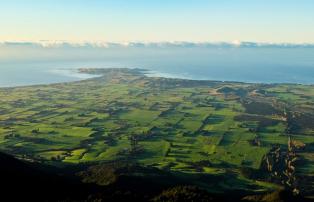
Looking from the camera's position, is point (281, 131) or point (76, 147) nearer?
point (76, 147)

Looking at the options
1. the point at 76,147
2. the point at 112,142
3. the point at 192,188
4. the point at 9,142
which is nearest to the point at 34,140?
the point at 9,142

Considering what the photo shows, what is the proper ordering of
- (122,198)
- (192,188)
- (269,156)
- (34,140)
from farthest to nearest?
(34,140) < (269,156) < (192,188) < (122,198)

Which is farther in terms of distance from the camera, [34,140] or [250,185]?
[34,140]

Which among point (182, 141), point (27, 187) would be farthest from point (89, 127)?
point (27, 187)

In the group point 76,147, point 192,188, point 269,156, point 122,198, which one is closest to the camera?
point 122,198

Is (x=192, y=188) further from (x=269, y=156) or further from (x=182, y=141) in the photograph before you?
(x=182, y=141)

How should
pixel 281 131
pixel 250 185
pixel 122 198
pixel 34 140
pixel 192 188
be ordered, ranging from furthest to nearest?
pixel 281 131
pixel 34 140
pixel 250 185
pixel 192 188
pixel 122 198

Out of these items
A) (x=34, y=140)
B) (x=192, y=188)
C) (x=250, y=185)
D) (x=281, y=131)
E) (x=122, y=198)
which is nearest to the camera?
(x=122, y=198)

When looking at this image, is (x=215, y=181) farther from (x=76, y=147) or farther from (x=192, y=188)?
(x=76, y=147)
